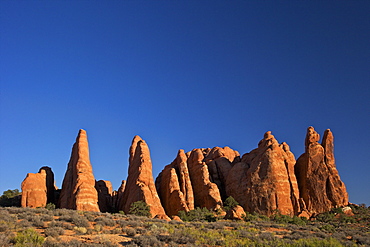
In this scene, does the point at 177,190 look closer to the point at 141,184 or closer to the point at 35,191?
the point at 141,184

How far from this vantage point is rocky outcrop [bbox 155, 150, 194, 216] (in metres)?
53.3

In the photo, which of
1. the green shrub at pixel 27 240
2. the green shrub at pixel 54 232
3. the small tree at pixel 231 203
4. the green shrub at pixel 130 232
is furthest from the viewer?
the small tree at pixel 231 203

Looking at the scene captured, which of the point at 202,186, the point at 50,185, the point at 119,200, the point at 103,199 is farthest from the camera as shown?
the point at 119,200

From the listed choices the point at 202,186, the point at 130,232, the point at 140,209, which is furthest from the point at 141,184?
the point at 130,232

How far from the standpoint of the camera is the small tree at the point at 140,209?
149 ft

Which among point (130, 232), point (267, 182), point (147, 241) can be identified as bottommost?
point (147, 241)

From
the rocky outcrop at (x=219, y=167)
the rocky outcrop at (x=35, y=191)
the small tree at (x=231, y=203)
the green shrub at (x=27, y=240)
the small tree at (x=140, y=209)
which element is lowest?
the green shrub at (x=27, y=240)

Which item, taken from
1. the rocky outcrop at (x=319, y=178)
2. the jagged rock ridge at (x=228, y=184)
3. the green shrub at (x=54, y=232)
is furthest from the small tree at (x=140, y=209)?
the green shrub at (x=54, y=232)

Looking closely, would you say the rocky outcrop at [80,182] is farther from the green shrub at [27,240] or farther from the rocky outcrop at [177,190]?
the green shrub at [27,240]

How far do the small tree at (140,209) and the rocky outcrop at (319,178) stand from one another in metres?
28.4

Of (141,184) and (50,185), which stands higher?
(50,185)

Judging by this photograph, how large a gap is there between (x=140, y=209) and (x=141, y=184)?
251 inches

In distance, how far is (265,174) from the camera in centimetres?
5706

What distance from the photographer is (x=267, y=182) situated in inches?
2212
